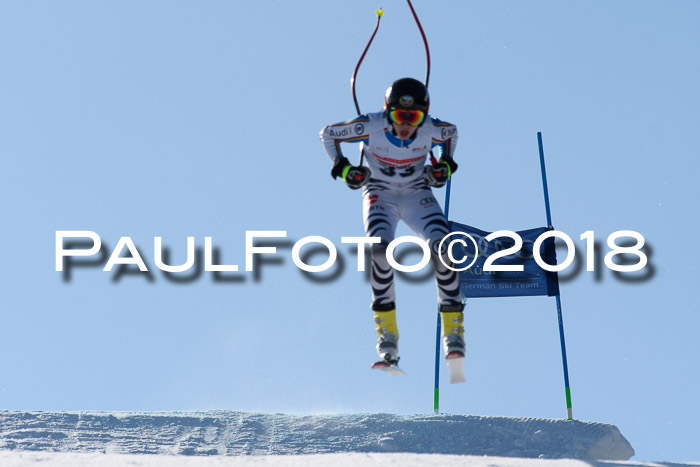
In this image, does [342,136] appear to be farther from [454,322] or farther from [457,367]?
[457,367]

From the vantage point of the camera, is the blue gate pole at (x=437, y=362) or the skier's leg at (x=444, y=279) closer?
the skier's leg at (x=444, y=279)

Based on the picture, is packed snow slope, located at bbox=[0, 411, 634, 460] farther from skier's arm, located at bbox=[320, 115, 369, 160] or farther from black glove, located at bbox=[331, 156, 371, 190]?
skier's arm, located at bbox=[320, 115, 369, 160]

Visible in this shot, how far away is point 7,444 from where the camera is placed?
977 cm

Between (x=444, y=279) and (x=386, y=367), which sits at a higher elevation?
(x=444, y=279)

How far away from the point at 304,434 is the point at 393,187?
9.46ft

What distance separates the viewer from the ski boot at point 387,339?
9.94 m

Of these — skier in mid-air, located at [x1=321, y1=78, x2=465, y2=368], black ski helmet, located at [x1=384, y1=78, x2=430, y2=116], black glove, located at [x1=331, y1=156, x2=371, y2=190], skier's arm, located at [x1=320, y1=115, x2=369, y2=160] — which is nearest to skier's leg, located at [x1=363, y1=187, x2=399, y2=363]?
skier in mid-air, located at [x1=321, y1=78, x2=465, y2=368]

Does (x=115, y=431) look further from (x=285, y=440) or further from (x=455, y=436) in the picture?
(x=455, y=436)

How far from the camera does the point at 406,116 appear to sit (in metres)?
10.3

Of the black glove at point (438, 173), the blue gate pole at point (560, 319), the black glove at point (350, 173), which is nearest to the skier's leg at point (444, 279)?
the black glove at point (438, 173)

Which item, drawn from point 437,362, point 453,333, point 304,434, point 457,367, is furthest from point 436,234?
point 437,362

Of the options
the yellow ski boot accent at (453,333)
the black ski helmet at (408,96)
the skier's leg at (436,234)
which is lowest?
the yellow ski boot accent at (453,333)

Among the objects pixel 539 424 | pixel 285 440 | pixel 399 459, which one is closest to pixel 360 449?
pixel 285 440

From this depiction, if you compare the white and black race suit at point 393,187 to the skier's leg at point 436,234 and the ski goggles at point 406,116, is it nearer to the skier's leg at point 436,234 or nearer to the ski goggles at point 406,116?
the skier's leg at point 436,234
